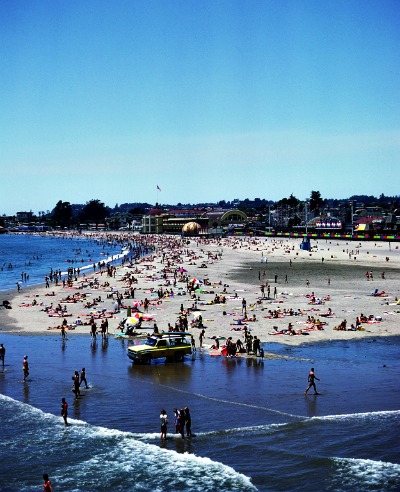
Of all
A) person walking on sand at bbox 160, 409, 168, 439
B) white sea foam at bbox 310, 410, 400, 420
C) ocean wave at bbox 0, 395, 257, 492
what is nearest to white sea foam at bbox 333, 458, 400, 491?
ocean wave at bbox 0, 395, 257, 492

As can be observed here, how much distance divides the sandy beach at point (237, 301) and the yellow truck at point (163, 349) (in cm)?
307

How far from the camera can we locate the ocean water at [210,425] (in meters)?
16.3

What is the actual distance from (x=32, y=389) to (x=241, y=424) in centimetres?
900

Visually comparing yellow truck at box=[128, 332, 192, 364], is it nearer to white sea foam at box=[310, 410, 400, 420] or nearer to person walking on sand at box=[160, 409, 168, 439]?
person walking on sand at box=[160, 409, 168, 439]

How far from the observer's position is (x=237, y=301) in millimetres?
47000

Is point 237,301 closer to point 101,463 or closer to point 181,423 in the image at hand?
point 181,423

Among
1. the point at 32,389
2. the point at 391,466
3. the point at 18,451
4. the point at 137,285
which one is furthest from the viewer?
the point at 137,285

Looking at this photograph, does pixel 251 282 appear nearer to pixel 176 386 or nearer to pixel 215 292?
pixel 215 292

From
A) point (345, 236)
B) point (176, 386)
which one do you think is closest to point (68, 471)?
Answer: point (176, 386)

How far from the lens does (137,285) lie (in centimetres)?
6038

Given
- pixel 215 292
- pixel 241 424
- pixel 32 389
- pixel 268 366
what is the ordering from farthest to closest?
pixel 215 292, pixel 268 366, pixel 32 389, pixel 241 424

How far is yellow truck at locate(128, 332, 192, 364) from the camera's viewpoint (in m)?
27.9

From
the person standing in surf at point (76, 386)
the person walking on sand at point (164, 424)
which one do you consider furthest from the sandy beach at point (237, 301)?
the person walking on sand at point (164, 424)

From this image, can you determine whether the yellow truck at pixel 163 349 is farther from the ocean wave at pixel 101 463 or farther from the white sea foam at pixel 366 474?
the white sea foam at pixel 366 474
